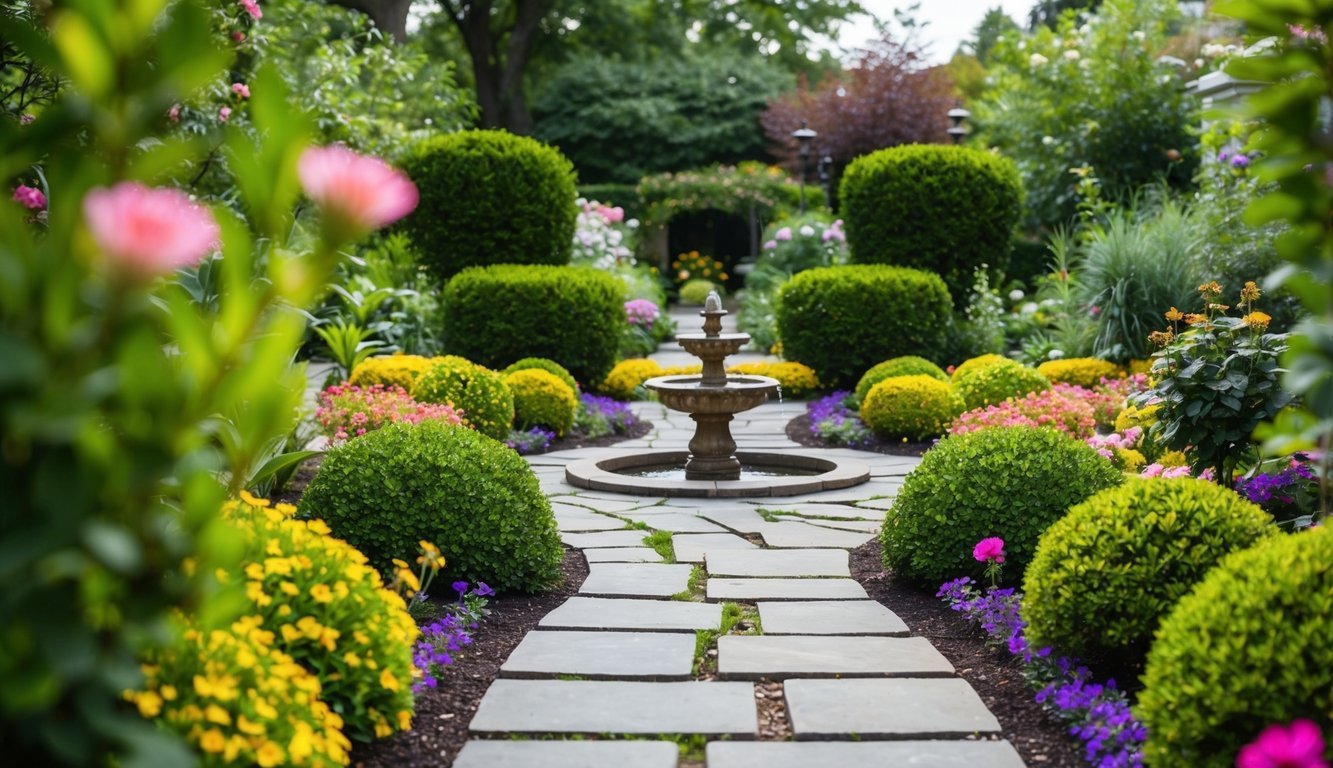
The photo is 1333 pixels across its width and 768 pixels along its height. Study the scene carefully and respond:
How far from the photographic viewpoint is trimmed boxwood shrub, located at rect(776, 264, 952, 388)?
33.0 feet

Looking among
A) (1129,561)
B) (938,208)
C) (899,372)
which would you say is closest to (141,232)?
(1129,561)

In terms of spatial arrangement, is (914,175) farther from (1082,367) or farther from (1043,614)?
(1043,614)

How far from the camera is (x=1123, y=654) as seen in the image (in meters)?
3.26

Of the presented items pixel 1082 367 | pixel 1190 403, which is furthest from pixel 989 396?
pixel 1190 403

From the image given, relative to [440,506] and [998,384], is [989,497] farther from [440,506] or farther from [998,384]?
[998,384]

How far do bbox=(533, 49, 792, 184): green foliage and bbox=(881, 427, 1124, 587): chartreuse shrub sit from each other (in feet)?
70.2

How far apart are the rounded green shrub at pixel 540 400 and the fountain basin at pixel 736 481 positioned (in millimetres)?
1073

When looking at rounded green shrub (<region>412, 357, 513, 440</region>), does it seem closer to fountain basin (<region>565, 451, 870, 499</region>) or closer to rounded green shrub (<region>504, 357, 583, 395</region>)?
fountain basin (<region>565, 451, 870, 499</region>)

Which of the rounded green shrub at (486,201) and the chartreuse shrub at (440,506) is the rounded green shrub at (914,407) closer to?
the rounded green shrub at (486,201)

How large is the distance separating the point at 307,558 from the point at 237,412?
2.09m

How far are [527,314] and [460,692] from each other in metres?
6.41

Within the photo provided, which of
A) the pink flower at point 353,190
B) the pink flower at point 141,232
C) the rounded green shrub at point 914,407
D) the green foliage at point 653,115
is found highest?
the green foliage at point 653,115

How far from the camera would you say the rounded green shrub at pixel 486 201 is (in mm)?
10086

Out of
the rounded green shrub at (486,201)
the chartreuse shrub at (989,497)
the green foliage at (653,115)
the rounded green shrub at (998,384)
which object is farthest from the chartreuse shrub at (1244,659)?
the green foliage at (653,115)
